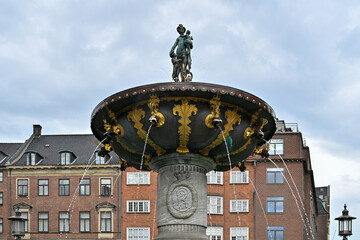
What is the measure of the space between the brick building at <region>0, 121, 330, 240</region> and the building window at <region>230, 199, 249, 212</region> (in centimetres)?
5

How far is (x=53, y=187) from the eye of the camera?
56438 mm

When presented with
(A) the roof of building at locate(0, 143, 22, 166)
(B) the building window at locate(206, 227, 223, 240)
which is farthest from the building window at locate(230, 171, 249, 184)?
(A) the roof of building at locate(0, 143, 22, 166)

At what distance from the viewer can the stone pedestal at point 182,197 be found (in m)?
12.1

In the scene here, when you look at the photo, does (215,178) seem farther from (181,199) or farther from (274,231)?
(181,199)

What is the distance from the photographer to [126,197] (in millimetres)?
56125

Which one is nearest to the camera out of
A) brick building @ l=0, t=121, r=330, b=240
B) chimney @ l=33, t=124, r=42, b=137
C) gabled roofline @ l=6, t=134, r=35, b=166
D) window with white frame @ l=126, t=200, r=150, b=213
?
brick building @ l=0, t=121, r=330, b=240

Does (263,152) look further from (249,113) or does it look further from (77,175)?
(77,175)

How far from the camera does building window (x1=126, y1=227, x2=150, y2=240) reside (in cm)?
5481

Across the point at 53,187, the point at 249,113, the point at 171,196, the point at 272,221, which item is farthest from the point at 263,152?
the point at 53,187

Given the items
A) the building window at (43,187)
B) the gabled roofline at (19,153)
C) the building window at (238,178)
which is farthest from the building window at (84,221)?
the building window at (238,178)

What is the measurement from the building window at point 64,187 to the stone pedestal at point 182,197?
44.9m

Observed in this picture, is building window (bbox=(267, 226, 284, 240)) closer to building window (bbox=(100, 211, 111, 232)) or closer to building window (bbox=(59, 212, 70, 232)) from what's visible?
building window (bbox=(100, 211, 111, 232))

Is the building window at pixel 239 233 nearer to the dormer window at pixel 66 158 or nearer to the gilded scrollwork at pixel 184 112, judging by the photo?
the dormer window at pixel 66 158

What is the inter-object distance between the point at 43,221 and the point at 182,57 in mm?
45995
